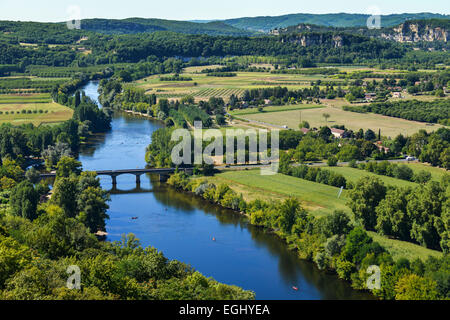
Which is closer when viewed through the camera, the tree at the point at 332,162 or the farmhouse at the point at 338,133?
the tree at the point at 332,162

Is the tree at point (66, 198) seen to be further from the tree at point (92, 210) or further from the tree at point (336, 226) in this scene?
the tree at point (336, 226)

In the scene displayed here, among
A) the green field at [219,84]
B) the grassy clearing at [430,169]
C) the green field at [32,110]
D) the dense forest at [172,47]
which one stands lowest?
the grassy clearing at [430,169]

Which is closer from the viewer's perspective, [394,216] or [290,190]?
[394,216]

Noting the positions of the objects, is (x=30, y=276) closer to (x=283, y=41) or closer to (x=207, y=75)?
(x=207, y=75)

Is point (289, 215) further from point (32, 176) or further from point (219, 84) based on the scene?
point (219, 84)

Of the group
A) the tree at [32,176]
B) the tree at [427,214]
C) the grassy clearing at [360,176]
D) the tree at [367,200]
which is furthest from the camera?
the tree at [32,176]

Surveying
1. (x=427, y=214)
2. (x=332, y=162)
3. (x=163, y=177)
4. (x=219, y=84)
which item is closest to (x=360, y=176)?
(x=332, y=162)

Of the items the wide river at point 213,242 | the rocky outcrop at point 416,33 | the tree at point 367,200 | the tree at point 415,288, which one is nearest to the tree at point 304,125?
the wide river at point 213,242

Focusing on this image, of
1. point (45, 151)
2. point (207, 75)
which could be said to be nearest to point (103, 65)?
point (207, 75)
